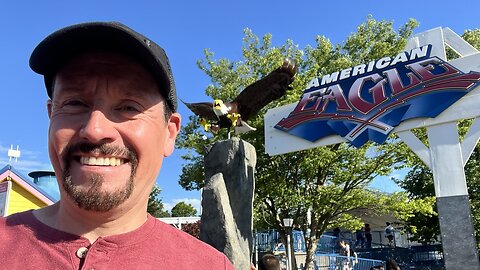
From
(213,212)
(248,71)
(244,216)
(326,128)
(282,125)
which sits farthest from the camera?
(248,71)

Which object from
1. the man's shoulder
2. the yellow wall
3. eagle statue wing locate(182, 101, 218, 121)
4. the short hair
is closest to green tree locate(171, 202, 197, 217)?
the yellow wall

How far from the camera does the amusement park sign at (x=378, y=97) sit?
8094mm

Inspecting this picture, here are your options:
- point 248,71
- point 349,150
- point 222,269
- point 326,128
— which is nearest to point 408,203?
point 349,150

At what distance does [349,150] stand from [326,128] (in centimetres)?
504

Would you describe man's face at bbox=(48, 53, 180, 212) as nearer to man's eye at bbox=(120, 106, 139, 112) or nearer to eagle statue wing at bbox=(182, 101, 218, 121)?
man's eye at bbox=(120, 106, 139, 112)

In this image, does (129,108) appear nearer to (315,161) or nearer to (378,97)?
(378,97)

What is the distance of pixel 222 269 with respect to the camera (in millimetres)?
1270

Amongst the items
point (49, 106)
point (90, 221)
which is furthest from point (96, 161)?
point (49, 106)

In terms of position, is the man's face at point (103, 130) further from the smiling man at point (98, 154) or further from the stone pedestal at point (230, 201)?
the stone pedestal at point (230, 201)

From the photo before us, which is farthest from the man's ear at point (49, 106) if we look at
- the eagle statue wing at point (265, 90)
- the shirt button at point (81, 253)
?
the eagle statue wing at point (265, 90)

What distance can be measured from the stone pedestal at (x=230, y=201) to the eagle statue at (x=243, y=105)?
1.35 feet

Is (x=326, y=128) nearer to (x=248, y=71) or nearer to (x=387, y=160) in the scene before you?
(x=387, y=160)

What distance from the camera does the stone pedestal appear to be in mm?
7395

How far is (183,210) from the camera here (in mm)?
52719
